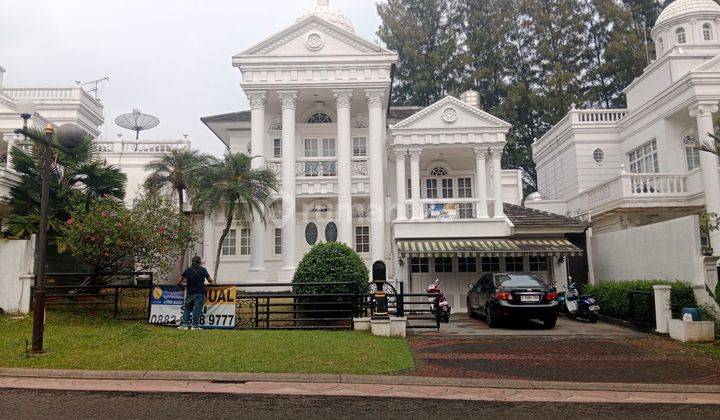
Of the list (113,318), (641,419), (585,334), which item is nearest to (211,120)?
(113,318)

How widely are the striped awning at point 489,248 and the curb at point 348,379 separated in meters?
10.1

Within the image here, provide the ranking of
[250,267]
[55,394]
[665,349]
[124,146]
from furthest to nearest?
[124,146] < [250,267] < [665,349] < [55,394]

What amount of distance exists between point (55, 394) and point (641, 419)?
24.5 ft

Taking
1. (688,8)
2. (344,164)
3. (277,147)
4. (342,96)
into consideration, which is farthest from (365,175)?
(688,8)

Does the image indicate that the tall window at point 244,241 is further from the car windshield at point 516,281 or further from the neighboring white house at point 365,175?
the car windshield at point 516,281

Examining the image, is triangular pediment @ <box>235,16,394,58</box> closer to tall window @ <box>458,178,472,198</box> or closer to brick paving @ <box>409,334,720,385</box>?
tall window @ <box>458,178,472,198</box>

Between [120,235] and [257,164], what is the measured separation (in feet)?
28.6

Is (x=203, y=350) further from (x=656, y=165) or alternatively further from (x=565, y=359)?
(x=656, y=165)

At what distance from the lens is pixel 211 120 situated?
2388 cm

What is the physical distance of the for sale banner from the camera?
12.3 meters

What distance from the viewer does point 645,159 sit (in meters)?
24.0

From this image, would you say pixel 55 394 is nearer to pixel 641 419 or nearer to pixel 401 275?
pixel 641 419

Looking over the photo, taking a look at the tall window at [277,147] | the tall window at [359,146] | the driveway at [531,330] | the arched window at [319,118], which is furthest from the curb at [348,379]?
the arched window at [319,118]

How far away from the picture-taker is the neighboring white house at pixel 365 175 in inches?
763
